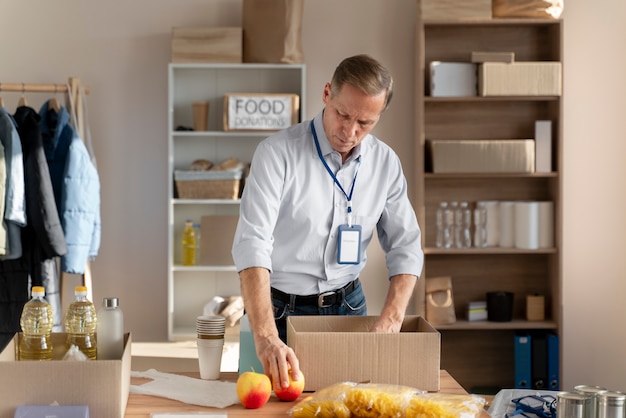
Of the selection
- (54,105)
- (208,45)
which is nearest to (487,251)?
(208,45)

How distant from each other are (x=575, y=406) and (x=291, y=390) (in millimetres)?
600


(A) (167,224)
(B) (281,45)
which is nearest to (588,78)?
(B) (281,45)

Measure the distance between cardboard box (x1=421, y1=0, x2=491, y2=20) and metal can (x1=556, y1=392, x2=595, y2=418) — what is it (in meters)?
3.06

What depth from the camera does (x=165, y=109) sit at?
4.68 m

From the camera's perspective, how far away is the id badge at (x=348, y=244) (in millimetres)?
2350

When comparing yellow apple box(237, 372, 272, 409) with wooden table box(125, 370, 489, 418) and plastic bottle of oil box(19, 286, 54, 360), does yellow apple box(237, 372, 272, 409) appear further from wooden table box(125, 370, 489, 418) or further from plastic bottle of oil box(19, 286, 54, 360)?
plastic bottle of oil box(19, 286, 54, 360)

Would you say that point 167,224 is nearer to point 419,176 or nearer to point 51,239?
point 51,239

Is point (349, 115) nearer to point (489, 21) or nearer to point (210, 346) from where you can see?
point (210, 346)

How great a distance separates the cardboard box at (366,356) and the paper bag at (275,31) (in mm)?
2666

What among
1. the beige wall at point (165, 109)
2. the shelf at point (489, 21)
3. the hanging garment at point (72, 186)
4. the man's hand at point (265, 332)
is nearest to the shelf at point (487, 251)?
the beige wall at point (165, 109)

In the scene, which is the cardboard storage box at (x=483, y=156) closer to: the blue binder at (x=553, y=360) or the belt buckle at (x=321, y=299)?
the blue binder at (x=553, y=360)

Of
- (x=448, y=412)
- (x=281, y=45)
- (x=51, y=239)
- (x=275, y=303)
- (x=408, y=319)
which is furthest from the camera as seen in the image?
(x=281, y=45)

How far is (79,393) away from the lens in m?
1.70

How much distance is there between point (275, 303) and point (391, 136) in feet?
8.04
